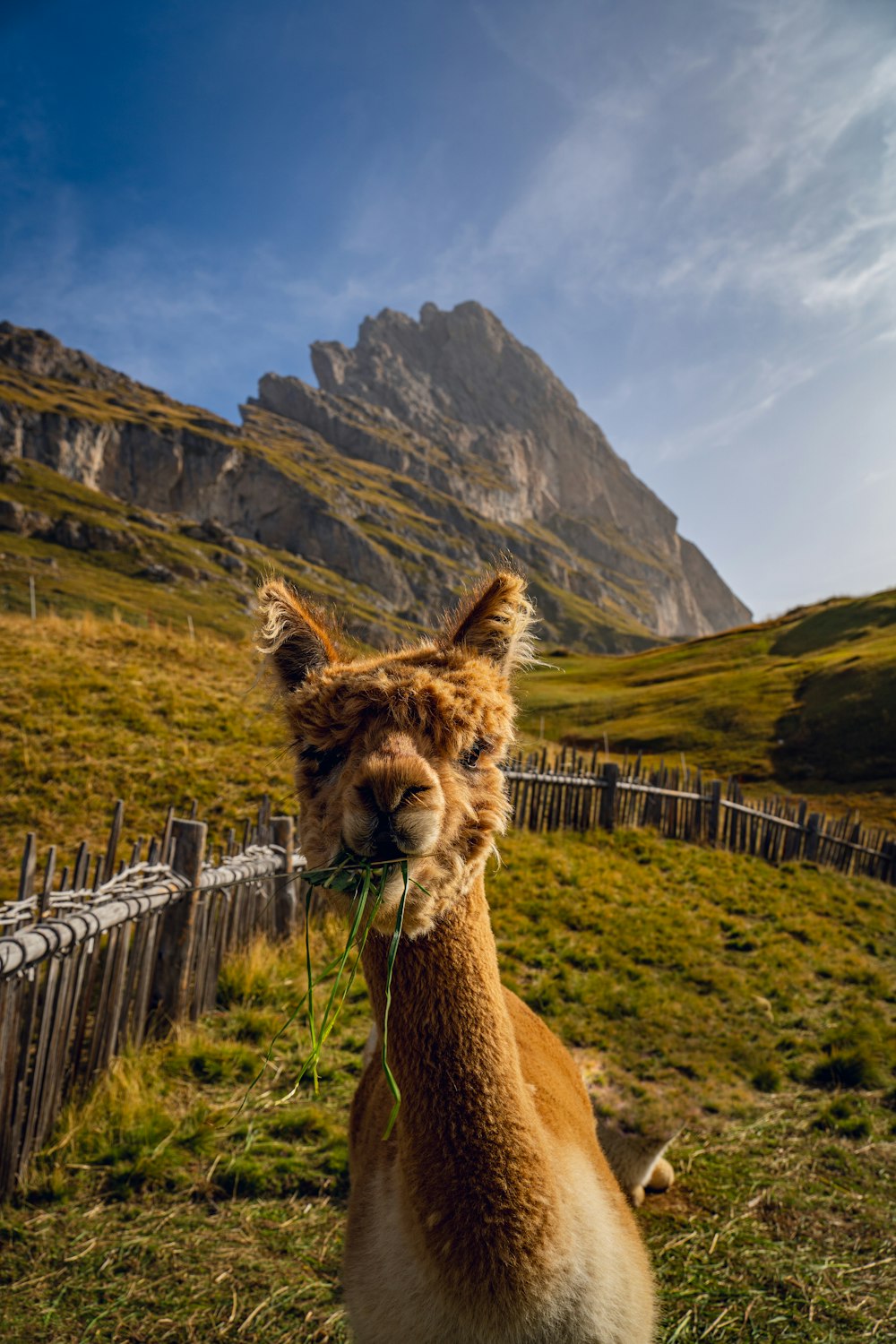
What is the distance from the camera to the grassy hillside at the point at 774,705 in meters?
28.7

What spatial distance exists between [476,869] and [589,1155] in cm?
141

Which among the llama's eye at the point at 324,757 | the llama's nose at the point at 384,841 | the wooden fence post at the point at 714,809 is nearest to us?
the llama's nose at the point at 384,841

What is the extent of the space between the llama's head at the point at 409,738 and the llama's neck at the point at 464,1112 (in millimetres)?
278

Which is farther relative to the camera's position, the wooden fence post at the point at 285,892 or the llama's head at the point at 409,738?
the wooden fence post at the point at 285,892

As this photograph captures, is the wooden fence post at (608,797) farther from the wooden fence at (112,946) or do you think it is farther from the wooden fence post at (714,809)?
the wooden fence at (112,946)

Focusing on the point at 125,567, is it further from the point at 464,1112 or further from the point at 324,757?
the point at 464,1112

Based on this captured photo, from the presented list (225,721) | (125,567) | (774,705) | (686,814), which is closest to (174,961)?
(225,721)

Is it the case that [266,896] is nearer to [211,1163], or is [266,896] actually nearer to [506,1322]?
[211,1163]

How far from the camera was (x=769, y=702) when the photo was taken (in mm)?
36594

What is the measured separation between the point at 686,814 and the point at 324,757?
1509cm

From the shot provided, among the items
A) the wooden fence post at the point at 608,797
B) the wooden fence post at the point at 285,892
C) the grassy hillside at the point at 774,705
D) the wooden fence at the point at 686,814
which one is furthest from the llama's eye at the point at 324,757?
the grassy hillside at the point at 774,705

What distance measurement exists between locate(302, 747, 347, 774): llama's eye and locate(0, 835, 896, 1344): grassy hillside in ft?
4.29

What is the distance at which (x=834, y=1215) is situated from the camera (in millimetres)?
4363

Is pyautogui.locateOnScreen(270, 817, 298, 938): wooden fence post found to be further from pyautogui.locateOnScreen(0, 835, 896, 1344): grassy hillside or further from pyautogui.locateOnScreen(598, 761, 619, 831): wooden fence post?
pyautogui.locateOnScreen(598, 761, 619, 831): wooden fence post
